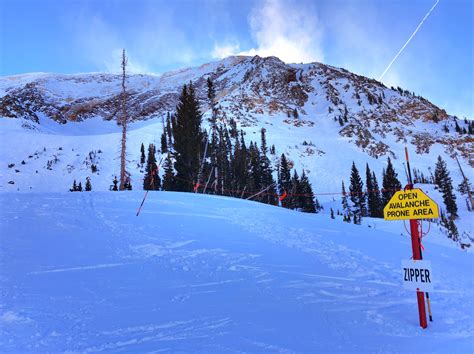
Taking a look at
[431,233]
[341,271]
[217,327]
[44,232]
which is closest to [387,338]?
[217,327]

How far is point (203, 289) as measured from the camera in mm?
6438

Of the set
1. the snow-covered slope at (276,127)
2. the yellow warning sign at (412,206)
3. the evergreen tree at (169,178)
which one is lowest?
the yellow warning sign at (412,206)

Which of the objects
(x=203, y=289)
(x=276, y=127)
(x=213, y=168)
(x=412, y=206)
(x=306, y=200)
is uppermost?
(x=276, y=127)

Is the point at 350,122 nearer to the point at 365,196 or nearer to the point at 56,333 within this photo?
the point at 365,196

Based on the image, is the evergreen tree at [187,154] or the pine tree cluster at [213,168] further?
the pine tree cluster at [213,168]

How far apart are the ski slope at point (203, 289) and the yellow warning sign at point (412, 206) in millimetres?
1782

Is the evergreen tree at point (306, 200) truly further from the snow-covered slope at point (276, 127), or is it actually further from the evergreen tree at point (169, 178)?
the evergreen tree at point (169, 178)

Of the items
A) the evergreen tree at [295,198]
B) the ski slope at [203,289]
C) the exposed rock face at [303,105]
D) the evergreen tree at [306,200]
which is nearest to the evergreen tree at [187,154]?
the ski slope at [203,289]

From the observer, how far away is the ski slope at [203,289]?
175 inches

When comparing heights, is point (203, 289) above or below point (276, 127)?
below

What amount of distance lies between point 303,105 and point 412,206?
138m

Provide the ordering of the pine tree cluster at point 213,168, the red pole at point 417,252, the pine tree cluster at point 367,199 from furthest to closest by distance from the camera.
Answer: the pine tree cluster at point 367,199 → the pine tree cluster at point 213,168 → the red pole at point 417,252

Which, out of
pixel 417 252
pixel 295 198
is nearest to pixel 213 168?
pixel 295 198

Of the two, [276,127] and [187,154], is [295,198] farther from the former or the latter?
[276,127]
